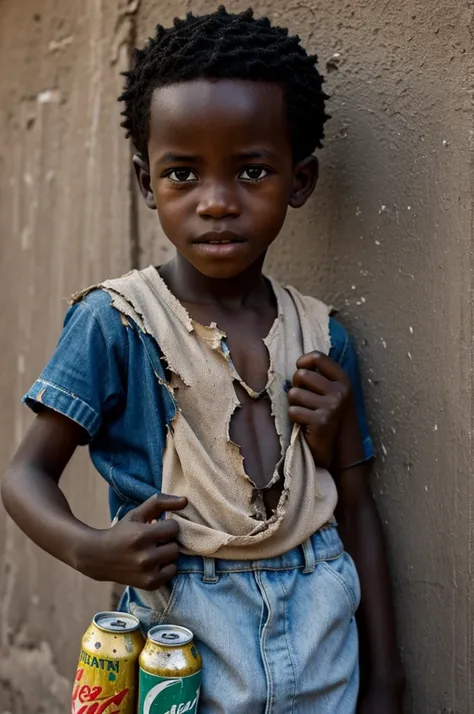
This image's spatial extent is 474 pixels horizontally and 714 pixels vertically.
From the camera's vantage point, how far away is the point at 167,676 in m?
1.41

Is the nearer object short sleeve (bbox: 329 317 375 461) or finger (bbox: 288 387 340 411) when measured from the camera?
finger (bbox: 288 387 340 411)

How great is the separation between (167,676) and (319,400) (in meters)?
0.58

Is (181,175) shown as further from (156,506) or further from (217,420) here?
(156,506)

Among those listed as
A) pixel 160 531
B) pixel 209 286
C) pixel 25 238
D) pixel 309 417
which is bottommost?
pixel 160 531

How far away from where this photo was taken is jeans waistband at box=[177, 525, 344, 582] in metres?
1.58

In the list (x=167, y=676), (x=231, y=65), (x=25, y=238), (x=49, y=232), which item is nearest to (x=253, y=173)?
(x=231, y=65)

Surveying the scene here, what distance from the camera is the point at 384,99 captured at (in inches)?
74.1

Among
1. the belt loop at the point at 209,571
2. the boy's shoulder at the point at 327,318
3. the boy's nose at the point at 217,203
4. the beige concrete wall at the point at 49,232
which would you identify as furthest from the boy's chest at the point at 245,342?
the beige concrete wall at the point at 49,232

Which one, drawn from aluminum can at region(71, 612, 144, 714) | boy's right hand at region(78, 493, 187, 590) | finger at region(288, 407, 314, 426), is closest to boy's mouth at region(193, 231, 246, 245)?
finger at region(288, 407, 314, 426)

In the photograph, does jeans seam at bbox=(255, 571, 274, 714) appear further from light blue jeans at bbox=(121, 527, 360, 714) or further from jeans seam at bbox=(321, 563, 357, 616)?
jeans seam at bbox=(321, 563, 357, 616)

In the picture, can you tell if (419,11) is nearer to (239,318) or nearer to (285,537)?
(239,318)

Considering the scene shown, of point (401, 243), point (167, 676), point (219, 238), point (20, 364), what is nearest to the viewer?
point (167, 676)

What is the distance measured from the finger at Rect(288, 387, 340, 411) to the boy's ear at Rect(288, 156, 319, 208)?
0.39 meters

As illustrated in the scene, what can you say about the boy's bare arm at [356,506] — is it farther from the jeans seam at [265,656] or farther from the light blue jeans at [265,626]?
the jeans seam at [265,656]
